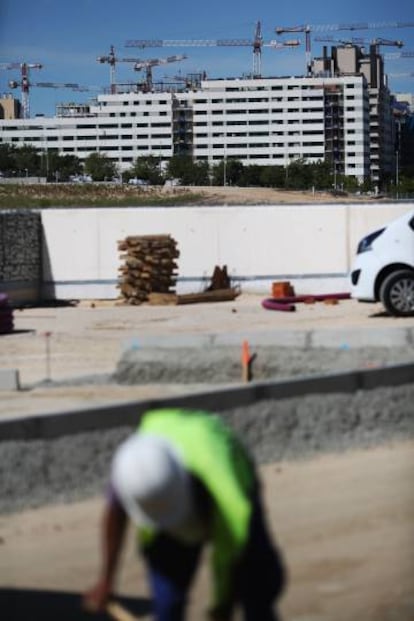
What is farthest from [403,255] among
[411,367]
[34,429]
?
[34,429]

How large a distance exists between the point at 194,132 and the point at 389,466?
434 ft

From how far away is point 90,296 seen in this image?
2478 centimetres

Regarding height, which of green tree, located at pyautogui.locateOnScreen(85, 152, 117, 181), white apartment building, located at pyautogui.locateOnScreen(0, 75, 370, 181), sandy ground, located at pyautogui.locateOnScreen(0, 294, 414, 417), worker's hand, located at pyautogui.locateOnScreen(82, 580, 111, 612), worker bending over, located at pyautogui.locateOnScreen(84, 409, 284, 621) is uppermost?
white apartment building, located at pyautogui.locateOnScreen(0, 75, 370, 181)

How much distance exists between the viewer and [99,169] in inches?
3979

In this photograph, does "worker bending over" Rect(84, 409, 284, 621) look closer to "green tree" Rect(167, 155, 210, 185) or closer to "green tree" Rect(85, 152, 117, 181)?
"green tree" Rect(85, 152, 117, 181)

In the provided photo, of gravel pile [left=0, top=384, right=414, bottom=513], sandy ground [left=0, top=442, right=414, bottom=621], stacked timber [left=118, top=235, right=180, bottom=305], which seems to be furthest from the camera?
stacked timber [left=118, top=235, right=180, bottom=305]

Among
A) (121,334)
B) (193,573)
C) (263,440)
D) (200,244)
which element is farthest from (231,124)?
(193,573)

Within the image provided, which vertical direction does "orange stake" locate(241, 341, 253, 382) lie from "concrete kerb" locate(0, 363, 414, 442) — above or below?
below

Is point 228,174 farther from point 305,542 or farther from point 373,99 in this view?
point 305,542

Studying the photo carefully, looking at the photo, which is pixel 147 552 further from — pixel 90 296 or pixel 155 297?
pixel 90 296

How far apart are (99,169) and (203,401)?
305 feet

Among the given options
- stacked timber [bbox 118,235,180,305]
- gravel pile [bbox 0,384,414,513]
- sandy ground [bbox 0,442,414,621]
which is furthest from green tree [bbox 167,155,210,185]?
sandy ground [bbox 0,442,414,621]

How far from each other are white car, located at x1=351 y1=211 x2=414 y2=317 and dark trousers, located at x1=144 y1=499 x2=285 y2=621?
13424mm

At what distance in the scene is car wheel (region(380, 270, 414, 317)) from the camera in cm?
1738
